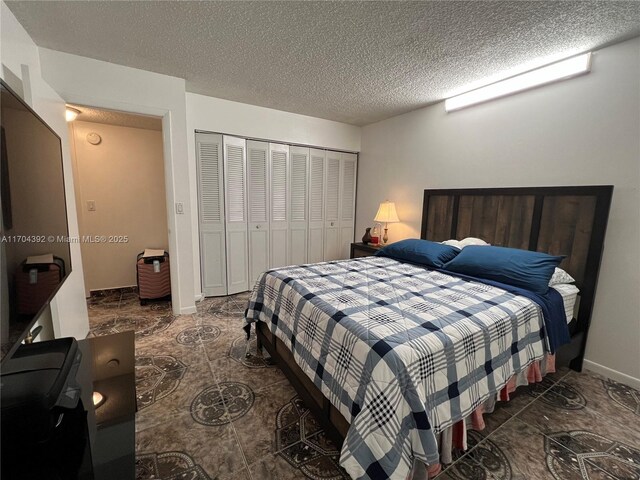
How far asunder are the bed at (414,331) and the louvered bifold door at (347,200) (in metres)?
1.81

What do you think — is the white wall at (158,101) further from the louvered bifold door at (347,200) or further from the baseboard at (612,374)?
the baseboard at (612,374)

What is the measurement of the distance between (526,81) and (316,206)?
2728mm

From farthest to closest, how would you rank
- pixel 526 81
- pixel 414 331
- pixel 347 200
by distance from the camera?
pixel 347 200 < pixel 526 81 < pixel 414 331

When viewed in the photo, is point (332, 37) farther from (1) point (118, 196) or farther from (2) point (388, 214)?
(1) point (118, 196)

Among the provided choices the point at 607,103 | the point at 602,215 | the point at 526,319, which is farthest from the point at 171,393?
the point at 607,103

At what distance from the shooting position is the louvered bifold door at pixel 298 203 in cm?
391

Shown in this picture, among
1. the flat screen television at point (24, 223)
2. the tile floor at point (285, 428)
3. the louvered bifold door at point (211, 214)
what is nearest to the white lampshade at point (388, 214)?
the louvered bifold door at point (211, 214)

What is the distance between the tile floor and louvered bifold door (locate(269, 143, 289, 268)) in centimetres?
179

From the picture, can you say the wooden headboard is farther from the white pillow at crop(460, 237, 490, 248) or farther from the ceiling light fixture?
the ceiling light fixture

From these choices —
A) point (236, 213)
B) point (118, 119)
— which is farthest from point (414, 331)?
point (118, 119)

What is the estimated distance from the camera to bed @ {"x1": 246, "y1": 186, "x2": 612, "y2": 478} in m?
1.08

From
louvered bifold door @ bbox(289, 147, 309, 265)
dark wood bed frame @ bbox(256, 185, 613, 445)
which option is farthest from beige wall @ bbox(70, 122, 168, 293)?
dark wood bed frame @ bbox(256, 185, 613, 445)

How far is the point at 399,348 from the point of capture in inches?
45.2

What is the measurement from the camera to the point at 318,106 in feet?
11.4
